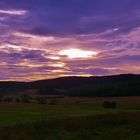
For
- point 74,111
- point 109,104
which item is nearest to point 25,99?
point 109,104

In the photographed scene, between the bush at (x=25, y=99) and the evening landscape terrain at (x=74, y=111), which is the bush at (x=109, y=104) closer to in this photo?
the evening landscape terrain at (x=74, y=111)

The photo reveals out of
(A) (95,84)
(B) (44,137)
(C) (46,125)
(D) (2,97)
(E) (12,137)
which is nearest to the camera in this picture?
(E) (12,137)

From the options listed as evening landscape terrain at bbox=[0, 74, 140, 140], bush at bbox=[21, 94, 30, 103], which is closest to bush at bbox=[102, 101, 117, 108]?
evening landscape terrain at bbox=[0, 74, 140, 140]

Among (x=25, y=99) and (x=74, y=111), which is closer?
(x=74, y=111)

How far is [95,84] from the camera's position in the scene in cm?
13825

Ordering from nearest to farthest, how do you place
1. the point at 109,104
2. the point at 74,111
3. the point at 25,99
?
1. the point at 74,111
2. the point at 109,104
3. the point at 25,99

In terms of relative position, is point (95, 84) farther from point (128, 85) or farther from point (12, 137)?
point (12, 137)

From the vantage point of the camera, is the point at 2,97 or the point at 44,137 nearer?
the point at 44,137

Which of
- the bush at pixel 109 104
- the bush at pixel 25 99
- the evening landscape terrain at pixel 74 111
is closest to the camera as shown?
the evening landscape terrain at pixel 74 111

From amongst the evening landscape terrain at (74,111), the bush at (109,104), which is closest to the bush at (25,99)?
the evening landscape terrain at (74,111)

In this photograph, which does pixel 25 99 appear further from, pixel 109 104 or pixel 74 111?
pixel 74 111

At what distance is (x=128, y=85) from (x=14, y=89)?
158ft

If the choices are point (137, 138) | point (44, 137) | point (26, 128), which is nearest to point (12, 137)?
point (44, 137)

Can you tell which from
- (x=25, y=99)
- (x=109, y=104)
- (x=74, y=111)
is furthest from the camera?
(x=25, y=99)
